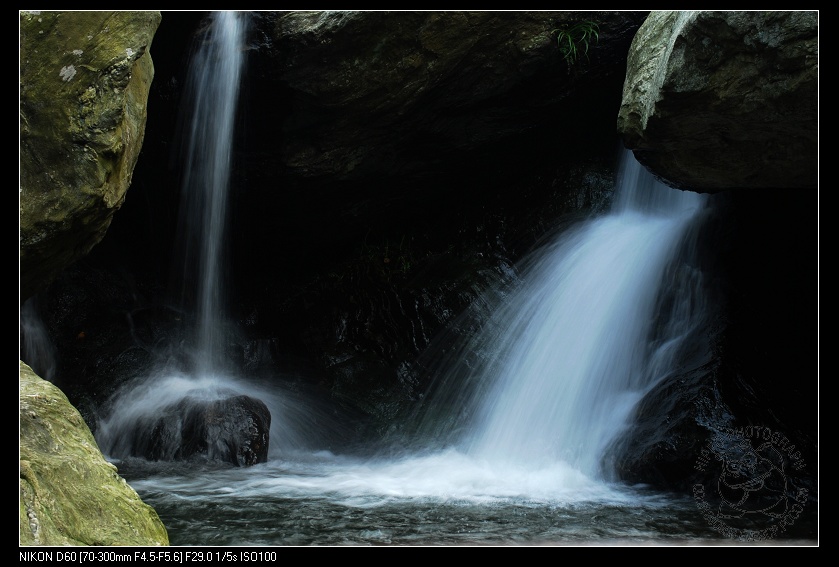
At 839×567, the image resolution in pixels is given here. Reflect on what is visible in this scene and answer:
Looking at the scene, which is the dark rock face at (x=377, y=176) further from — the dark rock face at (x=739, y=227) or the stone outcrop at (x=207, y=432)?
the dark rock face at (x=739, y=227)

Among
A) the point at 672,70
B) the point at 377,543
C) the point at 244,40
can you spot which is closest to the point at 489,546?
the point at 377,543

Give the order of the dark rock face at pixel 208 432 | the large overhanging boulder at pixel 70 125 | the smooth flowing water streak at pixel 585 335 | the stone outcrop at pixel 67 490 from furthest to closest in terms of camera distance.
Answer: the dark rock face at pixel 208 432 → the smooth flowing water streak at pixel 585 335 → the large overhanging boulder at pixel 70 125 → the stone outcrop at pixel 67 490

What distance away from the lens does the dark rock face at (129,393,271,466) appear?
5652 mm

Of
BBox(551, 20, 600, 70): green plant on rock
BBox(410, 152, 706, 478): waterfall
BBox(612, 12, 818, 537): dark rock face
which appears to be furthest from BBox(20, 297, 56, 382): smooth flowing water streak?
BBox(551, 20, 600, 70): green plant on rock

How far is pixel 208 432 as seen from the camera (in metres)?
5.69

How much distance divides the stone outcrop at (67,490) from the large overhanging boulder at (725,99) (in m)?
3.35

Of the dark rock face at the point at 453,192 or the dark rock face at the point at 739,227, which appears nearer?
the dark rock face at the point at 739,227

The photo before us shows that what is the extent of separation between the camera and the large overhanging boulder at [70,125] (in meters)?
4.02

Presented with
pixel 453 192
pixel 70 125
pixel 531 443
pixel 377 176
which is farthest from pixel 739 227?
pixel 70 125

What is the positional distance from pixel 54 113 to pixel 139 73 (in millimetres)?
623

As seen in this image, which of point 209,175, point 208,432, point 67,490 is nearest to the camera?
point 67,490

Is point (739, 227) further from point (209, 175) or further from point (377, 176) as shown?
point (209, 175)

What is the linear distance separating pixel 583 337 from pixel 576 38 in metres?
2.38

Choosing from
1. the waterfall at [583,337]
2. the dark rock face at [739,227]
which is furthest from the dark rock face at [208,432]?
the dark rock face at [739,227]
